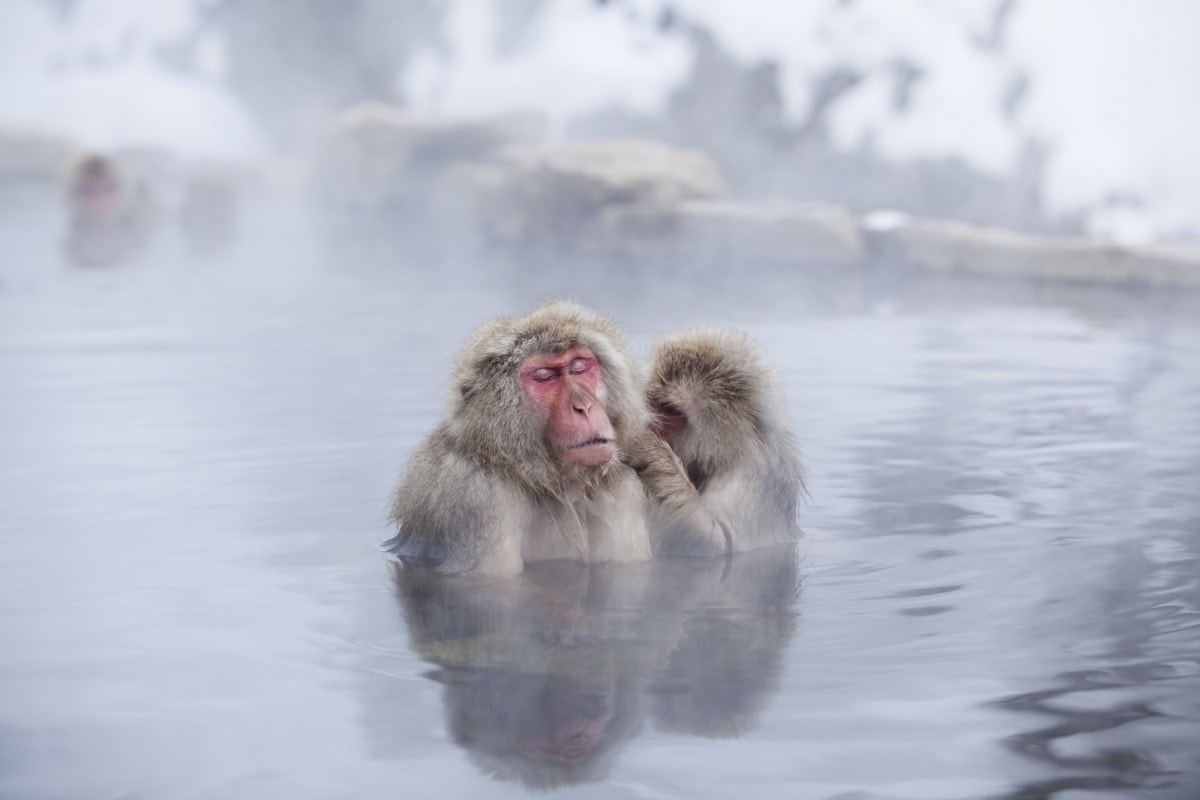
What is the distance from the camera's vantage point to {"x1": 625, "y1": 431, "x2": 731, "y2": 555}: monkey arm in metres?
3.56

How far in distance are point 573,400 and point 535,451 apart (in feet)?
0.59

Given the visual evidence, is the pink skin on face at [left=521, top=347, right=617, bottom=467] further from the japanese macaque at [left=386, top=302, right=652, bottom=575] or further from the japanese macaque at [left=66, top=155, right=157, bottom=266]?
the japanese macaque at [left=66, top=155, right=157, bottom=266]

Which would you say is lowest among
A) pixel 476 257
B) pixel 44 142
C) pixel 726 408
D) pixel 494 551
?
pixel 494 551

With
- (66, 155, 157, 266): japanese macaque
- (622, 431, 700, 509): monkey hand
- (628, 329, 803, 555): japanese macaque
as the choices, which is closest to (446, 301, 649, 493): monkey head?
(622, 431, 700, 509): monkey hand

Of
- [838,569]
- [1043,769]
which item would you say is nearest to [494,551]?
[838,569]

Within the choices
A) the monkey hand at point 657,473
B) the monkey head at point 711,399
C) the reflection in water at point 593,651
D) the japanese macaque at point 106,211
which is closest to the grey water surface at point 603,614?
the reflection in water at point 593,651

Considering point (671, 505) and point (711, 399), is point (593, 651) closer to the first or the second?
point (671, 505)

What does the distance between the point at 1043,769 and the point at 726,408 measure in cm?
152

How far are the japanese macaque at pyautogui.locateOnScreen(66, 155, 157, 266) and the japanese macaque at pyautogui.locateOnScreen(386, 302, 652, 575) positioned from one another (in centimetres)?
1013

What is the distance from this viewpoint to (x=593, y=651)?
117 inches

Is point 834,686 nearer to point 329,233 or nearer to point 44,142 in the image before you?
point 329,233

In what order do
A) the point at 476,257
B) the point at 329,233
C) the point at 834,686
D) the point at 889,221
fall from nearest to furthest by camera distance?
the point at 834,686 < the point at 889,221 < the point at 476,257 < the point at 329,233

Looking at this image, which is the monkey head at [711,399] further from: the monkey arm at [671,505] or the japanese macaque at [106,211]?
the japanese macaque at [106,211]

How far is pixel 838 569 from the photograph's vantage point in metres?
3.64
